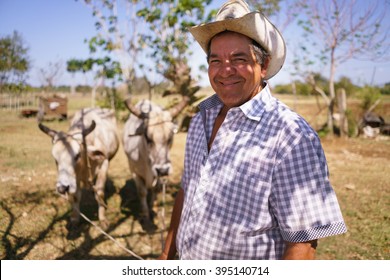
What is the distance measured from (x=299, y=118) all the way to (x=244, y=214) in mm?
599

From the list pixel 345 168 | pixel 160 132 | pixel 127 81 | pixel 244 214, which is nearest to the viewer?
pixel 244 214

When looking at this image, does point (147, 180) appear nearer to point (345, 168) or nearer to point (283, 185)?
point (283, 185)

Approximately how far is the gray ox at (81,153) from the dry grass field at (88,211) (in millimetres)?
486

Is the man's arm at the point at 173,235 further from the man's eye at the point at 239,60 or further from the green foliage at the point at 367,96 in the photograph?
the green foliage at the point at 367,96

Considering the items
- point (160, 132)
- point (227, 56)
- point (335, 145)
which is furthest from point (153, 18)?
point (335, 145)

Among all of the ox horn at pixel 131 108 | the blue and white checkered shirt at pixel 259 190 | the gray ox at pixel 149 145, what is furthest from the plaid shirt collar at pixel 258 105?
the ox horn at pixel 131 108

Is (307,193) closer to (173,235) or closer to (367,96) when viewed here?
(173,235)

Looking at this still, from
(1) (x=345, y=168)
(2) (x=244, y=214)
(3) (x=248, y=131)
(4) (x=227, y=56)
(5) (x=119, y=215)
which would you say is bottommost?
(5) (x=119, y=215)

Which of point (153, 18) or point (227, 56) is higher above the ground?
point (153, 18)

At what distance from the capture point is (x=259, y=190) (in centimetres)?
169

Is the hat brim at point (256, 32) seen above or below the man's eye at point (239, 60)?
above

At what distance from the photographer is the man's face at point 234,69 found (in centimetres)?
189

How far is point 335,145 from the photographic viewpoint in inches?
423

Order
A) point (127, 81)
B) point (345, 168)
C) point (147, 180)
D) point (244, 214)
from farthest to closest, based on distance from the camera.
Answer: point (345, 168)
point (127, 81)
point (147, 180)
point (244, 214)
